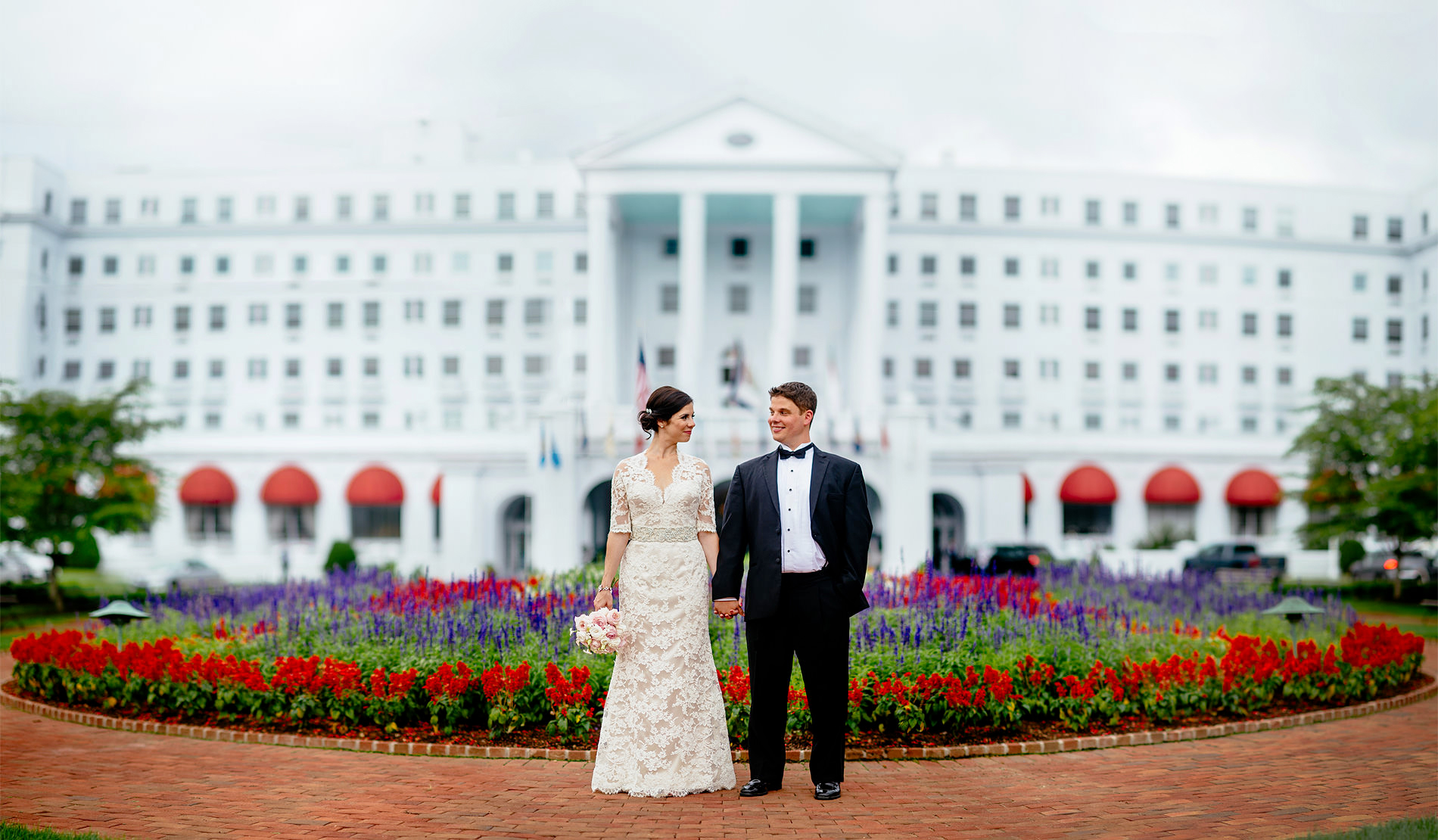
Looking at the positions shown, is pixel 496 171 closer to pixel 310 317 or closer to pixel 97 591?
pixel 310 317

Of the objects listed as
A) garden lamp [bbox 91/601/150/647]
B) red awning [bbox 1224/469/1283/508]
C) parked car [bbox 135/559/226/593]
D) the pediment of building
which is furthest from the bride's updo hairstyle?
red awning [bbox 1224/469/1283/508]

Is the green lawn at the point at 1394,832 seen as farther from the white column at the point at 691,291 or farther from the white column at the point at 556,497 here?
the white column at the point at 691,291

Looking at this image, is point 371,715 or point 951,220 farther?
point 951,220

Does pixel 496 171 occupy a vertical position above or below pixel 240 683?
above

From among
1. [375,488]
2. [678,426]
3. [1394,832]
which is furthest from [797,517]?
[375,488]

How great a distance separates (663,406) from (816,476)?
1113 mm

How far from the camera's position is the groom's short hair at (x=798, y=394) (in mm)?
7492

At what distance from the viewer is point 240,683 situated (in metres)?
10.4

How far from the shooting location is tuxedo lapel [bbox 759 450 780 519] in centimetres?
760

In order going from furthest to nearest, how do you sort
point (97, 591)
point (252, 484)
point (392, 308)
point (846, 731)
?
point (392, 308)
point (252, 484)
point (97, 591)
point (846, 731)

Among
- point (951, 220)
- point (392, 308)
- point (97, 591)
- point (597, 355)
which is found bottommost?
point (97, 591)

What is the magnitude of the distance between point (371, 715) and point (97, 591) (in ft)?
83.5

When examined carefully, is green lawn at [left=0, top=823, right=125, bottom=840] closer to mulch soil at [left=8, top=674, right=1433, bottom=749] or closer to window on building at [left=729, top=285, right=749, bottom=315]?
mulch soil at [left=8, top=674, right=1433, bottom=749]

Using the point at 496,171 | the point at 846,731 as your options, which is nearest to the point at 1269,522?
the point at 496,171
